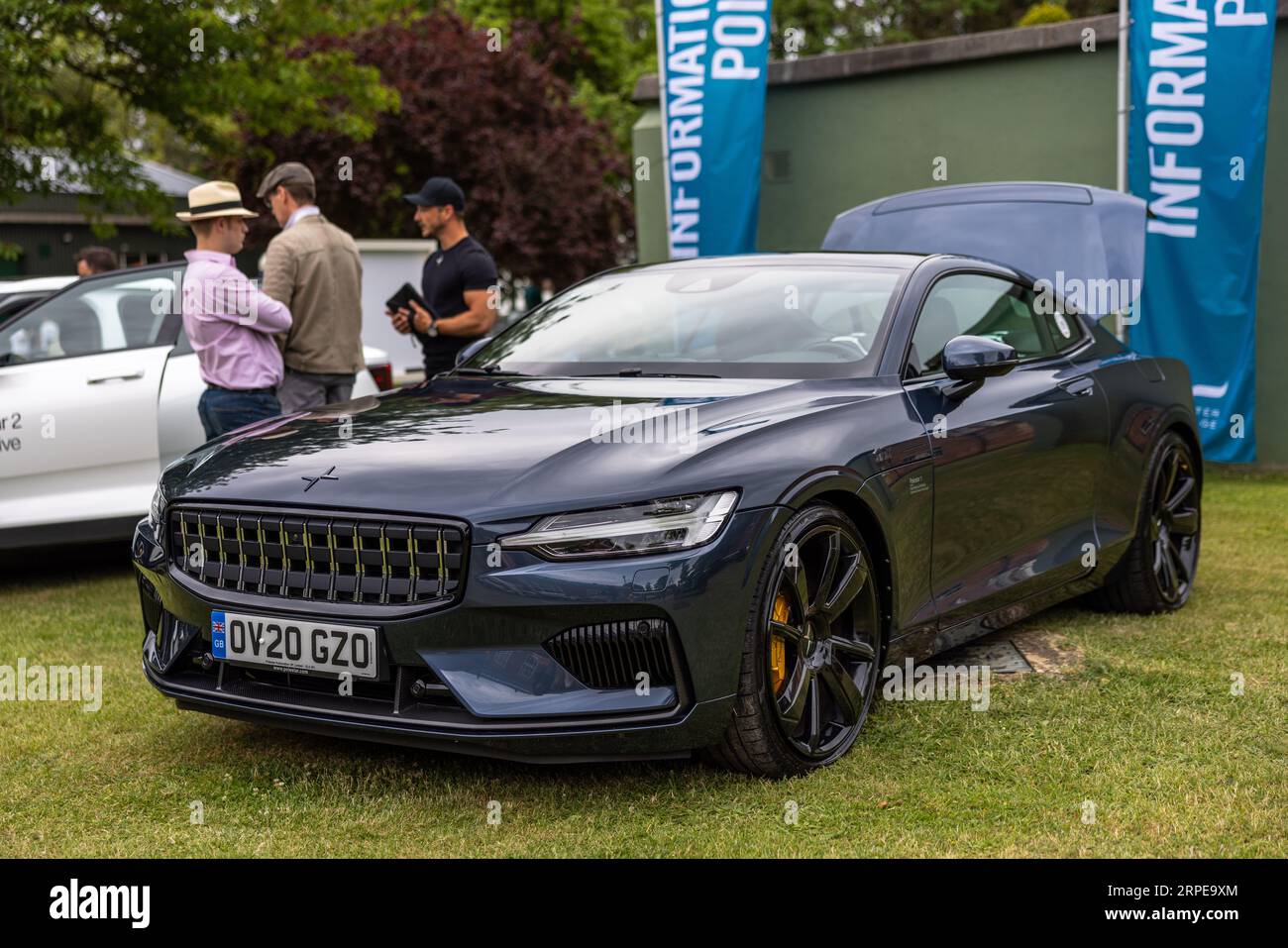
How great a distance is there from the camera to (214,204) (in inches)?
246

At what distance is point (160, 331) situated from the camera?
24.4ft

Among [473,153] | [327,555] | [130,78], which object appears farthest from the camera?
[473,153]

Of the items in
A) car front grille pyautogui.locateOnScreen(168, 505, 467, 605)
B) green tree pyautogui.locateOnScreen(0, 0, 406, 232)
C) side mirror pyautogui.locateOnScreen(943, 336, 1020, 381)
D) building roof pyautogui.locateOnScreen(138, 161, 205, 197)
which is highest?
green tree pyautogui.locateOnScreen(0, 0, 406, 232)

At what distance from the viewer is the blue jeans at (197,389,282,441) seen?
6324 millimetres

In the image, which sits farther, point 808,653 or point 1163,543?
point 1163,543

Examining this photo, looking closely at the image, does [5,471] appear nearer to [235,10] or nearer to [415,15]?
[235,10]

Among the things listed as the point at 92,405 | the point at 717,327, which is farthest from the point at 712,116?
the point at 717,327

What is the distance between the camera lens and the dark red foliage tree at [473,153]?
2592 cm

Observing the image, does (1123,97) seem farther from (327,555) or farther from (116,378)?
(327,555)

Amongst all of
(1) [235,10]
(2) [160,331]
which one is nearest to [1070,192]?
(2) [160,331]

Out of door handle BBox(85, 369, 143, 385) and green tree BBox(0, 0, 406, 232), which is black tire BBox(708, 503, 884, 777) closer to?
door handle BBox(85, 369, 143, 385)

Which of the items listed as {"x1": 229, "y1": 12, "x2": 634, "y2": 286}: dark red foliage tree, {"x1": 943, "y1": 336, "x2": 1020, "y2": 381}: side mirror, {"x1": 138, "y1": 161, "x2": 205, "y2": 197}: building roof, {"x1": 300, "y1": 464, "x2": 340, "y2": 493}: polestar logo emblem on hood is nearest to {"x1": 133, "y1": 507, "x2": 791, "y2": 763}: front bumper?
{"x1": 300, "y1": 464, "x2": 340, "y2": 493}: polestar logo emblem on hood

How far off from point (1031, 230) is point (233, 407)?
464 centimetres

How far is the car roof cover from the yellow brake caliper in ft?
15.2
